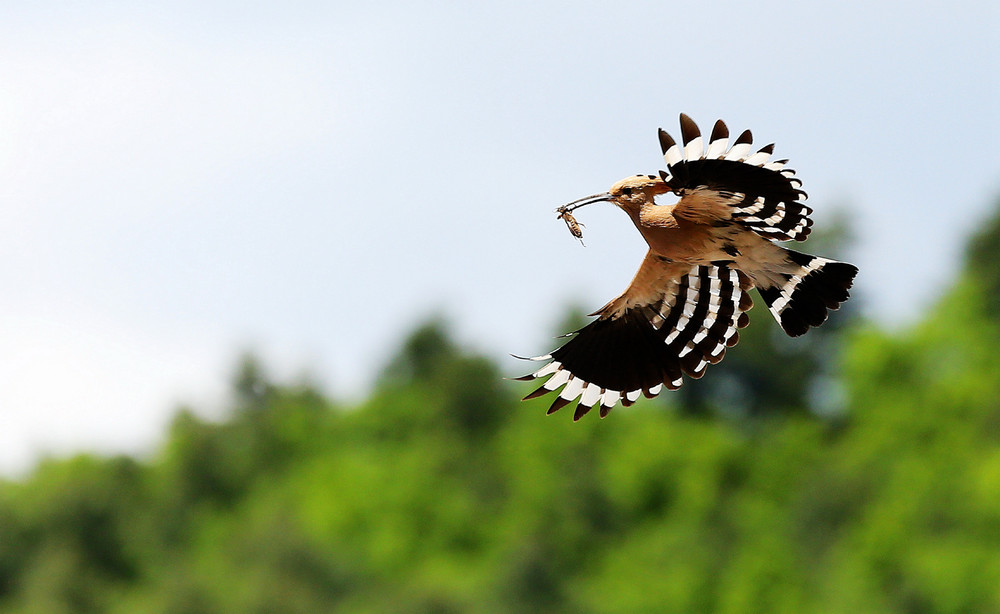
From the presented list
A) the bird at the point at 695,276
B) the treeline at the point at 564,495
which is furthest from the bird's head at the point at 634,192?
the treeline at the point at 564,495

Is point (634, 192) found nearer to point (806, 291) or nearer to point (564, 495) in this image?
point (806, 291)

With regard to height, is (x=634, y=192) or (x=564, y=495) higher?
(x=564, y=495)

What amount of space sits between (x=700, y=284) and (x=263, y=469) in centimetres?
5441

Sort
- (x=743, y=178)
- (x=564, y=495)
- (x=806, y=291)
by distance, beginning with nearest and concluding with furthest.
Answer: (x=743, y=178)
(x=806, y=291)
(x=564, y=495)

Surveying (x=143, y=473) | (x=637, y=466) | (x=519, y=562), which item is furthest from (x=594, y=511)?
(x=143, y=473)

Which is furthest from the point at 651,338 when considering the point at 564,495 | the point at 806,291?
the point at 564,495

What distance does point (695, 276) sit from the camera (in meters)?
6.48

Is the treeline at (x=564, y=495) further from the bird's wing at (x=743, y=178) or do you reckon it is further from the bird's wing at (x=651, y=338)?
the bird's wing at (x=743, y=178)

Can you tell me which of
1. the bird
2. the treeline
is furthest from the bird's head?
the treeline

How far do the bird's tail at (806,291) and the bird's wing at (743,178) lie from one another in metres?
0.62

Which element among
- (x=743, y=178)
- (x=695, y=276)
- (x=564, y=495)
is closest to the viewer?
(x=743, y=178)

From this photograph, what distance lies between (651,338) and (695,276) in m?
0.35

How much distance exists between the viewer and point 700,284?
256 inches

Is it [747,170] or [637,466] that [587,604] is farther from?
[747,170]
